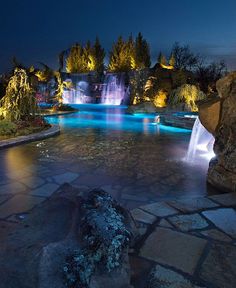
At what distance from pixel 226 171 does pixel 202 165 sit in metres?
1.81

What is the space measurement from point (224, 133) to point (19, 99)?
351 inches

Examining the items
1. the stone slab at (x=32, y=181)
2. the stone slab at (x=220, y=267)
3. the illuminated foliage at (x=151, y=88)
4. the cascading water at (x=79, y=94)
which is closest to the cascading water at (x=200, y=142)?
the stone slab at (x=32, y=181)

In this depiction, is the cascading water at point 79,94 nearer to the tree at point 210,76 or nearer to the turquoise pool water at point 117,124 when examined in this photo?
the tree at point 210,76

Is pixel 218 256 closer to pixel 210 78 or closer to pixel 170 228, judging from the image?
pixel 170 228

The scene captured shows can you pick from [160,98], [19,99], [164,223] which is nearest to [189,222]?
[164,223]

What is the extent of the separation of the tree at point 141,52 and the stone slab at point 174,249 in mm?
46539

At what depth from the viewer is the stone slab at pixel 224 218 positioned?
327 cm

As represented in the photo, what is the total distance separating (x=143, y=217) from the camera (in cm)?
357

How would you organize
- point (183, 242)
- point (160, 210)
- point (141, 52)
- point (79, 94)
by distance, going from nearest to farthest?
1. point (183, 242)
2. point (160, 210)
3. point (79, 94)
4. point (141, 52)

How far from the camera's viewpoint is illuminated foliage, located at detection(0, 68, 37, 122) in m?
11.7

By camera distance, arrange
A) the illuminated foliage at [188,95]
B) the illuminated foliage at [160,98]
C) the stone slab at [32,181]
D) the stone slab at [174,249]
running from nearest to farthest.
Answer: the stone slab at [174,249]
the stone slab at [32,181]
the illuminated foliage at [188,95]
the illuminated foliage at [160,98]

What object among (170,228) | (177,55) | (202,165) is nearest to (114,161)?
(202,165)

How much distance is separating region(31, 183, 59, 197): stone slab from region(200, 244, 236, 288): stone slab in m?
2.76

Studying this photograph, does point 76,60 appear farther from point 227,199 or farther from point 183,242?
point 183,242
